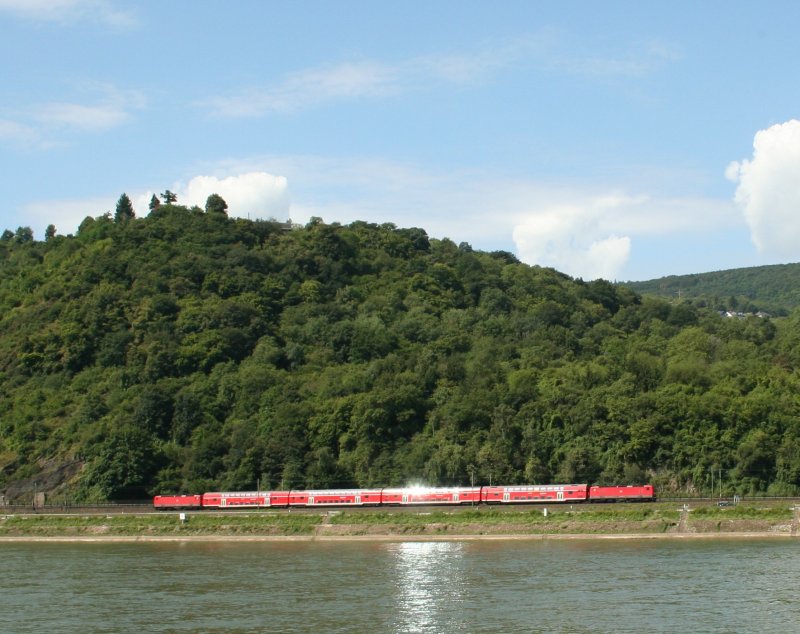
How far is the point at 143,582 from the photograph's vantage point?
180 feet

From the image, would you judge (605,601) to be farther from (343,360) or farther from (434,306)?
(434,306)

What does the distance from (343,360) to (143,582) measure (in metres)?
68.7

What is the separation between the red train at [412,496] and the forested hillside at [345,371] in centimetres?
499

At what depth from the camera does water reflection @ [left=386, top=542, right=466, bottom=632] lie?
4200cm

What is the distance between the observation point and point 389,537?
76.4m

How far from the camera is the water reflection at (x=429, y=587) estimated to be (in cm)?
4200

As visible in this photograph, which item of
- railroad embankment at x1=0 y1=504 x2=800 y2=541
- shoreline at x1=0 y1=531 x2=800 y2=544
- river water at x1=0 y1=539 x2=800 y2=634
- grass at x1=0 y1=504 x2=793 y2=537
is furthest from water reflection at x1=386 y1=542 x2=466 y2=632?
grass at x1=0 y1=504 x2=793 y2=537

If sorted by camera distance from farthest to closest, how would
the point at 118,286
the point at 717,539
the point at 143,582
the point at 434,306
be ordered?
the point at 434,306, the point at 118,286, the point at 717,539, the point at 143,582

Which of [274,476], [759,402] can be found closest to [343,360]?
[274,476]

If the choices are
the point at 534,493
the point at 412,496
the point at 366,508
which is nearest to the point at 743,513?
the point at 534,493

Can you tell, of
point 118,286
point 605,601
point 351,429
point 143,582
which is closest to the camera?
point 605,601

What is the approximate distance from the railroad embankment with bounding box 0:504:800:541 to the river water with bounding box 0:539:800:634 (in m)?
3.85

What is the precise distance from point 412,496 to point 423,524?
630 cm

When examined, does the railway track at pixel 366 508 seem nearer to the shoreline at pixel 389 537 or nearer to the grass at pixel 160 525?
the grass at pixel 160 525
